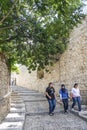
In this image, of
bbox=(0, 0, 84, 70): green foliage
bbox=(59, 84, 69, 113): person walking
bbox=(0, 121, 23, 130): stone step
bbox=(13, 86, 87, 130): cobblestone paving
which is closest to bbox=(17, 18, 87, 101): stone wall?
bbox=(59, 84, 69, 113): person walking

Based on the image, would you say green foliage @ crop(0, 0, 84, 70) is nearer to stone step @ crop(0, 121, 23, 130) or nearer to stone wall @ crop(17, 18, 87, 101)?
stone wall @ crop(17, 18, 87, 101)

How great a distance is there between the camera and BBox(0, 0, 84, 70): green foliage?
775cm

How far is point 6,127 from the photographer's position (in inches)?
335

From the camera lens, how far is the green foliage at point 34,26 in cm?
775

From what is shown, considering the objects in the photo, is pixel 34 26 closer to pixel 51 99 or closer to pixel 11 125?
pixel 51 99

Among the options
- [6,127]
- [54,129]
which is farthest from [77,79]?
[6,127]

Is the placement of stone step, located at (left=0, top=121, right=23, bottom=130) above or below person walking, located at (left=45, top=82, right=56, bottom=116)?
below

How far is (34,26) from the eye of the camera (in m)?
10.3

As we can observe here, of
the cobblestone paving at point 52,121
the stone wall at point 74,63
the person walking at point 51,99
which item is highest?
the stone wall at point 74,63

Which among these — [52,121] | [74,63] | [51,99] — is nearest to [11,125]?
[52,121]

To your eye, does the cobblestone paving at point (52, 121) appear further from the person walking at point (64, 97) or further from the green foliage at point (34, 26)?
the green foliage at point (34, 26)

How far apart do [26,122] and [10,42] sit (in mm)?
3703

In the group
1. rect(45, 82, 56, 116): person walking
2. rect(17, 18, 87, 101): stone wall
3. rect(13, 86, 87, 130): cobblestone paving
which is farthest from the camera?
rect(17, 18, 87, 101): stone wall

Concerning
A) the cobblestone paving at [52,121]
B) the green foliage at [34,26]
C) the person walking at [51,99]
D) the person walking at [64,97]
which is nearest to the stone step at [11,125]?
the cobblestone paving at [52,121]
